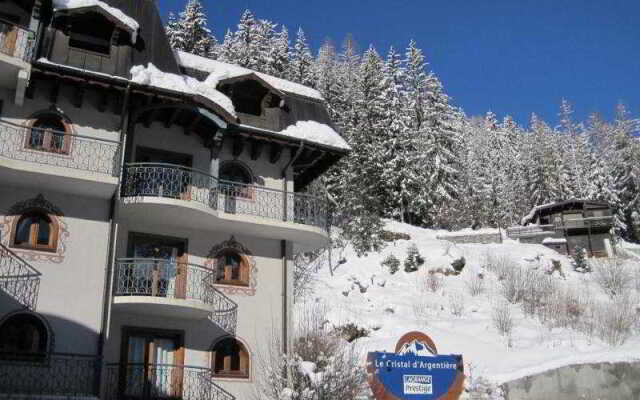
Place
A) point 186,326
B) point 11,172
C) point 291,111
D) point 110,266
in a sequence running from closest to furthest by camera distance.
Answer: point 11,172, point 110,266, point 186,326, point 291,111

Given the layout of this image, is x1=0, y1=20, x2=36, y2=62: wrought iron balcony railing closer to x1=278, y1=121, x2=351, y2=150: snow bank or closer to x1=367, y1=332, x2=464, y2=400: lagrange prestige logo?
x1=278, y1=121, x2=351, y2=150: snow bank

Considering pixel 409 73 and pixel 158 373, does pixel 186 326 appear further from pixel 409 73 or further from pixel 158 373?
pixel 409 73


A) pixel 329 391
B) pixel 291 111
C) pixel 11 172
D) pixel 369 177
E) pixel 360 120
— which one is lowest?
pixel 329 391

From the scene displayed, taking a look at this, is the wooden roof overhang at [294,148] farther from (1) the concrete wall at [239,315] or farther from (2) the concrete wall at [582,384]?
(2) the concrete wall at [582,384]

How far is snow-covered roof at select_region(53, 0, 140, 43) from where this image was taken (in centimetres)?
1752

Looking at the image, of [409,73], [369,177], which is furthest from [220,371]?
[409,73]

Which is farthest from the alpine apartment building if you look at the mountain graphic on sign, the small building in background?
the small building in background

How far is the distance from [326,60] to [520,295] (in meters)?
57.4

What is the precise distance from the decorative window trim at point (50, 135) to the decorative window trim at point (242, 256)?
5.01 m

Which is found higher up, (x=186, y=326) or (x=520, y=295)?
(x=520, y=295)

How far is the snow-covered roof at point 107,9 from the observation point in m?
17.5

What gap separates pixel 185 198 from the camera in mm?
18766

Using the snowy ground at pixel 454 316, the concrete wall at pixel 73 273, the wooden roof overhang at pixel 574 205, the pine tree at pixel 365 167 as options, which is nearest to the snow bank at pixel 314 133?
the concrete wall at pixel 73 273

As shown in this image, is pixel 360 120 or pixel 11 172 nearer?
pixel 11 172
